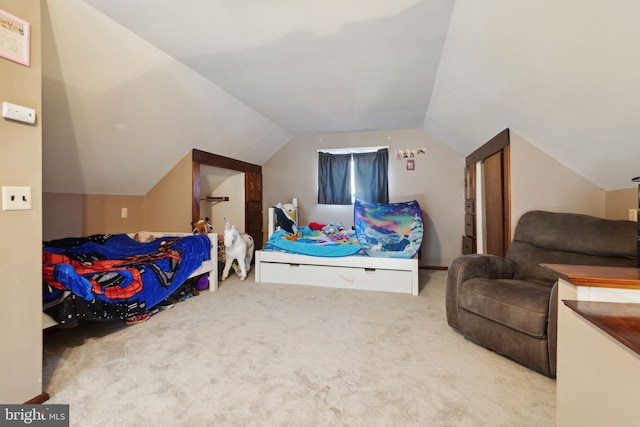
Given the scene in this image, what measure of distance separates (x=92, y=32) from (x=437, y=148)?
4.26 metres

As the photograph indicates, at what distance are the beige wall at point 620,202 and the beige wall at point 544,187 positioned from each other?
53 millimetres

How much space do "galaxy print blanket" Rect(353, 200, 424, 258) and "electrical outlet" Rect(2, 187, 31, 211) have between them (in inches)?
111

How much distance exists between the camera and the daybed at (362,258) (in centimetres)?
318

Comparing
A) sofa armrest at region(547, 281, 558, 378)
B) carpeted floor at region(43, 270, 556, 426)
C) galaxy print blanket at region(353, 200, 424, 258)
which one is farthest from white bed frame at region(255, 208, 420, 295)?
sofa armrest at region(547, 281, 558, 378)

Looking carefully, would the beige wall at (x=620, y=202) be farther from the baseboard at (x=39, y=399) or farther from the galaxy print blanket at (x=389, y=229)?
the baseboard at (x=39, y=399)

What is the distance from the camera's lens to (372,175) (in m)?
4.68

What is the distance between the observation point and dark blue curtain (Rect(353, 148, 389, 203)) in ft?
15.1

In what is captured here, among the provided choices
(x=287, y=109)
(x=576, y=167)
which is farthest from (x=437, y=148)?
(x=287, y=109)

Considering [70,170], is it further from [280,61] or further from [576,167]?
[576,167]

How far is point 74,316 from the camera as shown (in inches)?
71.9

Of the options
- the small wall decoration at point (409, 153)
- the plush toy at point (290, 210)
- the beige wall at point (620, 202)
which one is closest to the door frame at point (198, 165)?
the plush toy at point (290, 210)

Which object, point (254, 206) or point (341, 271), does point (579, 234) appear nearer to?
point (341, 271)

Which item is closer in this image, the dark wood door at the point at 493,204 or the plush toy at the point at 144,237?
the dark wood door at the point at 493,204

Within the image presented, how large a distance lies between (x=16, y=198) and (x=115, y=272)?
0.93 m
